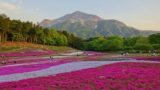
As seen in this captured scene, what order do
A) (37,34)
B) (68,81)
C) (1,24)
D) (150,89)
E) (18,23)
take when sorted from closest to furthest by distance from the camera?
(150,89) → (68,81) → (1,24) → (18,23) → (37,34)

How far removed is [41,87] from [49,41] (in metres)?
172

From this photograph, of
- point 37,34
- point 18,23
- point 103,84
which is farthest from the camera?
point 37,34

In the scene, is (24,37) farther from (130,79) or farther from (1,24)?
(130,79)

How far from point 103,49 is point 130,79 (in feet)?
540

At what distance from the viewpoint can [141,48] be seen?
508ft

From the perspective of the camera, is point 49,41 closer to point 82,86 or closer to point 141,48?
point 141,48

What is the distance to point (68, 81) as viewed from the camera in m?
28.7

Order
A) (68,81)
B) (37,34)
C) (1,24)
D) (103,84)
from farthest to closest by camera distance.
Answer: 1. (37,34)
2. (1,24)
3. (68,81)
4. (103,84)

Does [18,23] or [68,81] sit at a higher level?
[18,23]

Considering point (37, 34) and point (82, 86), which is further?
point (37, 34)

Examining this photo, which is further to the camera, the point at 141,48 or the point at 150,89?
the point at 141,48

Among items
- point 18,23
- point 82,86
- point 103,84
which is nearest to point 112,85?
point 103,84

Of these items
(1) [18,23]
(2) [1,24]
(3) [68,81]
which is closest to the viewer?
(3) [68,81]

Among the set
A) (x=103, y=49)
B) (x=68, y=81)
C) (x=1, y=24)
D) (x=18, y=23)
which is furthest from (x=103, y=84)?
(x=103, y=49)
